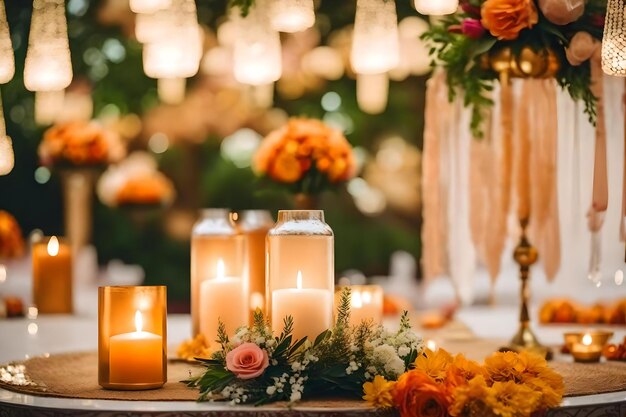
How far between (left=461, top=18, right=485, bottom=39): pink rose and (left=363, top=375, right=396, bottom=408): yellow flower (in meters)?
1.24

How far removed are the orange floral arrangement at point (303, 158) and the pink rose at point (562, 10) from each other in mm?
934

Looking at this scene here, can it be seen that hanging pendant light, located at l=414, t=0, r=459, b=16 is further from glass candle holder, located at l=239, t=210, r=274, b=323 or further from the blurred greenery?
the blurred greenery

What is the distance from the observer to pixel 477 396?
200 cm

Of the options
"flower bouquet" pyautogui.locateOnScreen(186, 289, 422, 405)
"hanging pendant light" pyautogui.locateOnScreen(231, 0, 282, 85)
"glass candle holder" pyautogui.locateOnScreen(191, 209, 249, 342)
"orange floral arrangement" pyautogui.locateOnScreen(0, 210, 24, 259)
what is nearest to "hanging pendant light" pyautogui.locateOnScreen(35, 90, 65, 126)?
"orange floral arrangement" pyautogui.locateOnScreen(0, 210, 24, 259)

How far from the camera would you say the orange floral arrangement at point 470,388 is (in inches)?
78.6

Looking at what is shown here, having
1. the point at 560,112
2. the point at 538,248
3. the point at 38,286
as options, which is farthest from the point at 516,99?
the point at 38,286

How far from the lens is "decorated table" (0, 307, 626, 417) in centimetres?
207

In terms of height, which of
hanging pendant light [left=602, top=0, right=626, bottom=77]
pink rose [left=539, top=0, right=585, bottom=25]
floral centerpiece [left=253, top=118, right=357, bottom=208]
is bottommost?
floral centerpiece [left=253, top=118, right=357, bottom=208]

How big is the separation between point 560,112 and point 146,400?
1639mm

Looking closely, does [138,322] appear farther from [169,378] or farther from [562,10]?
[562,10]

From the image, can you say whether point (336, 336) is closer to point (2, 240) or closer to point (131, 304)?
point (131, 304)

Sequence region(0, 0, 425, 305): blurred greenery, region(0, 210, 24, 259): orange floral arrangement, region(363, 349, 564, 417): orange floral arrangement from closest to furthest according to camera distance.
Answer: region(363, 349, 564, 417): orange floral arrangement → region(0, 210, 24, 259): orange floral arrangement → region(0, 0, 425, 305): blurred greenery

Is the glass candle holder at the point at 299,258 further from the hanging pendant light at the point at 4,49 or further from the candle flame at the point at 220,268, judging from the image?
the hanging pendant light at the point at 4,49

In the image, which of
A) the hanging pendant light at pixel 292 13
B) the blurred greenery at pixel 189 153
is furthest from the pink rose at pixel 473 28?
the blurred greenery at pixel 189 153
